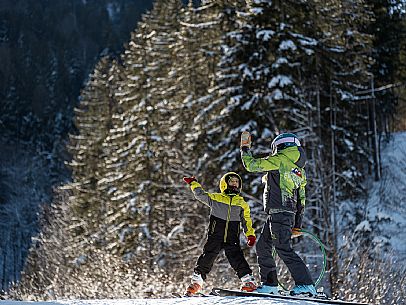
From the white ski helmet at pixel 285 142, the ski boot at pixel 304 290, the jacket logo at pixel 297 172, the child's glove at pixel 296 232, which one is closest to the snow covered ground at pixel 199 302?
the ski boot at pixel 304 290

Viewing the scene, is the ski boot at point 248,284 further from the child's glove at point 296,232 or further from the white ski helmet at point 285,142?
the white ski helmet at point 285,142

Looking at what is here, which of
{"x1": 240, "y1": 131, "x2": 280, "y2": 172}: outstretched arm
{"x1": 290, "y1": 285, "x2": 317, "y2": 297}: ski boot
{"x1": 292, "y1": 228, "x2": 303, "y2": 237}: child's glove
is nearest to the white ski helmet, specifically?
{"x1": 240, "y1": 131, "x2": 280, "y2": 172}: outstretched arm

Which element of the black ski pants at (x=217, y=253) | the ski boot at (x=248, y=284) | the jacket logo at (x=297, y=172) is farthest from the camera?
the black ski pants at (x=217, y=253)

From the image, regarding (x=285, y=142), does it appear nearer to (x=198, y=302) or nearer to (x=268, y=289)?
(x=268, y=289)

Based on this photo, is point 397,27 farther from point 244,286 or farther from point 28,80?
point 28,80

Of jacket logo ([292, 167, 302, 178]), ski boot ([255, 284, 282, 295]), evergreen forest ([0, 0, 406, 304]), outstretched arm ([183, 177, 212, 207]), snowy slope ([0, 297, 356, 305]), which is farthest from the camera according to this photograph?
evergreen forest ([0, 0, 406, 304])

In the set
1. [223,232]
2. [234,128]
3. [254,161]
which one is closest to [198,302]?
[223,232]

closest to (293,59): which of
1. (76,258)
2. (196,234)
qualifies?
(196,234)

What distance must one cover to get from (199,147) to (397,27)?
10620 mm

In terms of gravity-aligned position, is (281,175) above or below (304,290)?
above

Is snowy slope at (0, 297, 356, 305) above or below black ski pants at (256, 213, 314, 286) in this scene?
below

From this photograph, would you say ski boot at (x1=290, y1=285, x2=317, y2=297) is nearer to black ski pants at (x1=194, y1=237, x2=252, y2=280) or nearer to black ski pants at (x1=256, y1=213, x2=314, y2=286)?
black ski pants at (x1=256, y1=213, x2=314, y2=286)

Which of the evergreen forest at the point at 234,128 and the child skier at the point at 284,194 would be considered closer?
the child skier at the point at 284,194

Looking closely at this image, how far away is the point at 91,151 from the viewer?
34.4 meters
